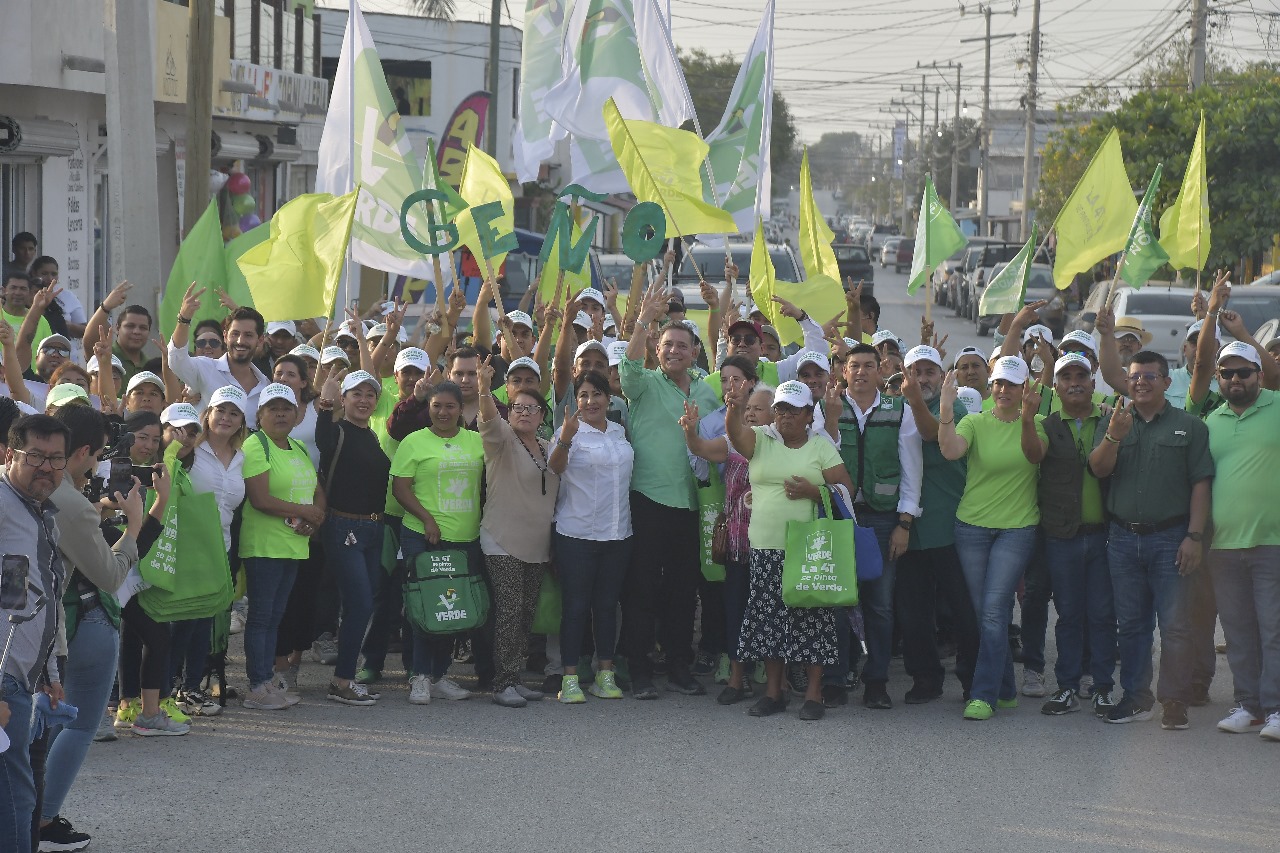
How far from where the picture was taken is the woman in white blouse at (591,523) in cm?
880

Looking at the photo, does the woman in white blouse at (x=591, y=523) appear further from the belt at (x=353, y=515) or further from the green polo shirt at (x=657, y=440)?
the belt at (x=353, y=515)

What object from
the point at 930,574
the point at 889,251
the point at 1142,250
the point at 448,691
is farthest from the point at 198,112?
the point at 889,251

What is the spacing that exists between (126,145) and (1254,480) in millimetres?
9328

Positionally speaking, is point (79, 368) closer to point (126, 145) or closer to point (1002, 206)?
point (126, 145)

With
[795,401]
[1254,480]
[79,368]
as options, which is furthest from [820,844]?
[79,368]

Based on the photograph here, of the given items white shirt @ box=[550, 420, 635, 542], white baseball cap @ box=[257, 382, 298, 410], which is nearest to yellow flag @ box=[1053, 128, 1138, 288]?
white shirt @ box=[550, 420, 635, 542]

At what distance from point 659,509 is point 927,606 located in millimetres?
1537

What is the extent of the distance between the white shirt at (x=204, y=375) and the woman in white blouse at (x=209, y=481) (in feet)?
4.11

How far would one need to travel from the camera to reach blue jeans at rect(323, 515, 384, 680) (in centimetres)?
866

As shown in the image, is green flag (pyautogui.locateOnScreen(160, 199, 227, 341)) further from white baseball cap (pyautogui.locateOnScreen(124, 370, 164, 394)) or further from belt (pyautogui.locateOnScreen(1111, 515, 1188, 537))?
belt (pyautogui.locateOnScreen(1111, 515, 1188, 537))

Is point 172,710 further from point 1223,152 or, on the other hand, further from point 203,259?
point 1223,152

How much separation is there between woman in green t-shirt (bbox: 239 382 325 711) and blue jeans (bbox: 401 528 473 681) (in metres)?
0.58

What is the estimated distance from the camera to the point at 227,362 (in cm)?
993

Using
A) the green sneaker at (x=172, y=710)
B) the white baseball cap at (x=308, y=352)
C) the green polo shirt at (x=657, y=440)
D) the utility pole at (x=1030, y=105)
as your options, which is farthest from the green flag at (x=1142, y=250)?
the utility pole at (x=1030, y=105)
